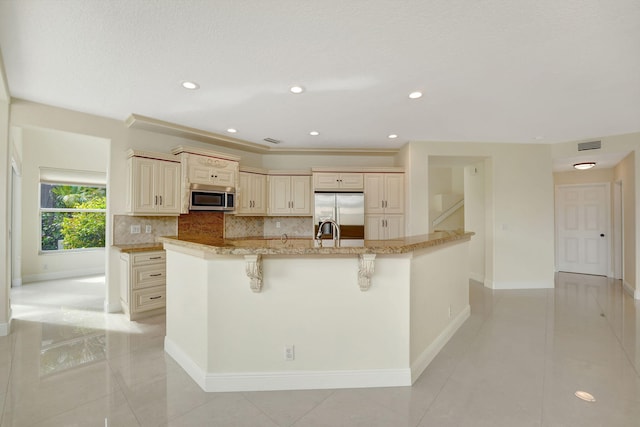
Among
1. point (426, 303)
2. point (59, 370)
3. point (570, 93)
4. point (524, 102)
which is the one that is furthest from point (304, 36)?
point (59, 370)

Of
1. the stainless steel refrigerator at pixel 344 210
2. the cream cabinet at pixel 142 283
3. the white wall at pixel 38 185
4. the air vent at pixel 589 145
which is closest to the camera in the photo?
the cream cabinet at pixel 142 283

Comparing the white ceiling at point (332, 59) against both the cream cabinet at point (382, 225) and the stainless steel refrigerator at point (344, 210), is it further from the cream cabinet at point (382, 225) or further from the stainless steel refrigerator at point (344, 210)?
the cream cabinet at point (382, 225)

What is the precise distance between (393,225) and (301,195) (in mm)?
1799

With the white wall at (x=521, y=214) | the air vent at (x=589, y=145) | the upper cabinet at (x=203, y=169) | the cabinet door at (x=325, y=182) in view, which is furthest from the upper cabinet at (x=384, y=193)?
the air vent at (x=589, y=145)

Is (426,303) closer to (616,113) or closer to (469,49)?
(469,49)

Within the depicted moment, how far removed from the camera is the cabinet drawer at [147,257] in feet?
11.9

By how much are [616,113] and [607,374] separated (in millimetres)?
3195

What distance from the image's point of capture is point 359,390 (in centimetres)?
210

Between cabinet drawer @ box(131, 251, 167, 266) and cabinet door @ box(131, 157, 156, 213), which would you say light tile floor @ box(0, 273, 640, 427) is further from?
cabinet door @ box(131, 157, 156, 213)

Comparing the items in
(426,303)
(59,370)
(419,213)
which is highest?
(419,213)

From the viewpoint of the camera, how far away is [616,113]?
363 centimetres

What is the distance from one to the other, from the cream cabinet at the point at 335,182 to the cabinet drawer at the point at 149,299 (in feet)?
9.65

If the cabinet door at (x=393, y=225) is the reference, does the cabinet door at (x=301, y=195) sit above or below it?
above

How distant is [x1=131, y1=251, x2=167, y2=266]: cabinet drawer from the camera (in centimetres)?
363
